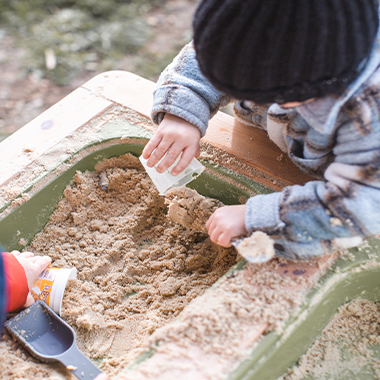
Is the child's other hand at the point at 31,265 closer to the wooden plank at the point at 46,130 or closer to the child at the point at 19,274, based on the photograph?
the child at the point at 19,274

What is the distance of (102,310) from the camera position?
91cm

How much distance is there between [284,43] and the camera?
1.81ft

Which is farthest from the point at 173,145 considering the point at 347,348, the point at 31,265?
the point at 347,348

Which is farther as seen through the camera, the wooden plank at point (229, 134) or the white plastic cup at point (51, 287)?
the wooden plank at point (229, 134)

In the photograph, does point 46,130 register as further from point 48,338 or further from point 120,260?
point 48,338

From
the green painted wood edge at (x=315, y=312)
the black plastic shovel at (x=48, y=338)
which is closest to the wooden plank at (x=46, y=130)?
the black plastic shovel at (x=48, y=338)

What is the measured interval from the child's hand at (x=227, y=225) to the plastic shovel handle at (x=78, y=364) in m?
0.34

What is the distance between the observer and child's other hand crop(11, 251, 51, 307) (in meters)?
0.89

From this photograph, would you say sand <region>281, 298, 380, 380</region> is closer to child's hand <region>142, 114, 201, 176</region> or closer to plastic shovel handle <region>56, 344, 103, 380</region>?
plastic shovel handle <region>56, 344, 103, 380</region>

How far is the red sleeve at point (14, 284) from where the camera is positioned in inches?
32.5

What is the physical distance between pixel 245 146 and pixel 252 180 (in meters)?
0.13

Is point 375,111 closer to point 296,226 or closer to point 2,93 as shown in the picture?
point 296,226

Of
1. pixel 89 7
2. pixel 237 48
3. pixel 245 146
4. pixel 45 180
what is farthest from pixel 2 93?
pixel 237 48

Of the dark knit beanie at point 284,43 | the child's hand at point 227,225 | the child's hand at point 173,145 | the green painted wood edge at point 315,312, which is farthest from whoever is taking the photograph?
the child's hand at point 173,145
